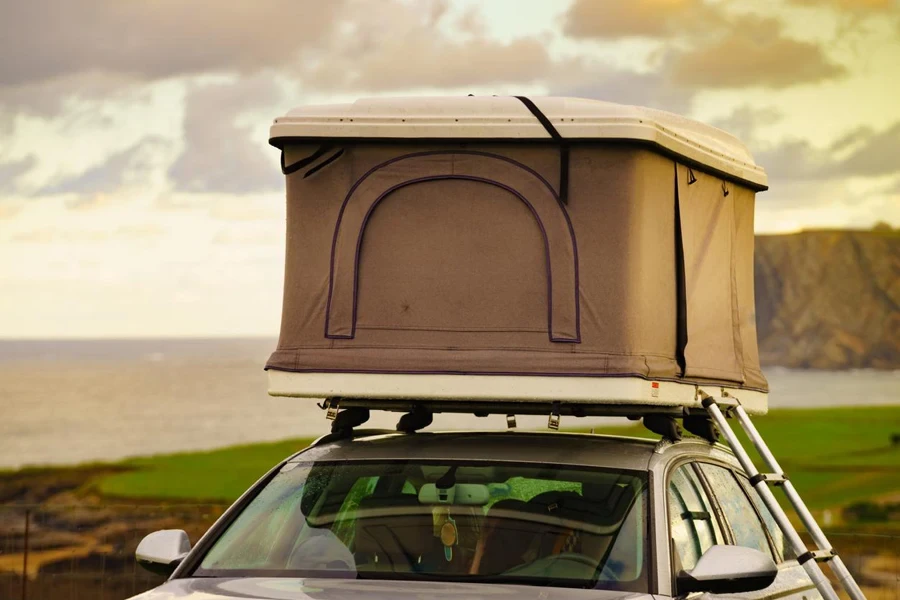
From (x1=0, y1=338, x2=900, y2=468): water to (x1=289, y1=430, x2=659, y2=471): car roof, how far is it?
6594cm

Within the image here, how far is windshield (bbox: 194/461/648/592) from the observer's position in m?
5.34

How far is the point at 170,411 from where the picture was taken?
138 meters

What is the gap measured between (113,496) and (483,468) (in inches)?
2615

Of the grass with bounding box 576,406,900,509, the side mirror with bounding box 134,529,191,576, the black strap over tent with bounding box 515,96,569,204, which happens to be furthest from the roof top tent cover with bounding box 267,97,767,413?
→ the grass with bounding box 576,406,900,509

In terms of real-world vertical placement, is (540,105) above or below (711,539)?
above

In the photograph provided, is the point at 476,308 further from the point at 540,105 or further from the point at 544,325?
the point at 540,105

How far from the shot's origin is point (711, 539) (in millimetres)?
6086

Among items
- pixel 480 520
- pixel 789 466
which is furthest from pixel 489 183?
pixel 789 466

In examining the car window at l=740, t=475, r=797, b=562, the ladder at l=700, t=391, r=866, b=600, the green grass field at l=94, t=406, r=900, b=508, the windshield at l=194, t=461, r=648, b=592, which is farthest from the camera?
the green grass field at l=94, t=406, r=900, b=508

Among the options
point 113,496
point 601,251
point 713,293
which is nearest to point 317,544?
point 601,251

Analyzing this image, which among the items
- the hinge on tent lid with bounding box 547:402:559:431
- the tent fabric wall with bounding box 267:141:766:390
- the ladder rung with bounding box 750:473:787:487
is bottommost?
the ladder rung with bounding box 750:473:787:487

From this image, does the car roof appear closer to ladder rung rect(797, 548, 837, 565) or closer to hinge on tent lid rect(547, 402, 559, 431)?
hinge on tent lid rect(547, 402, 559, 431)

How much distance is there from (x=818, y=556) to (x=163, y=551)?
2626mm

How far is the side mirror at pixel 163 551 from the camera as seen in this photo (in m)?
5.71
